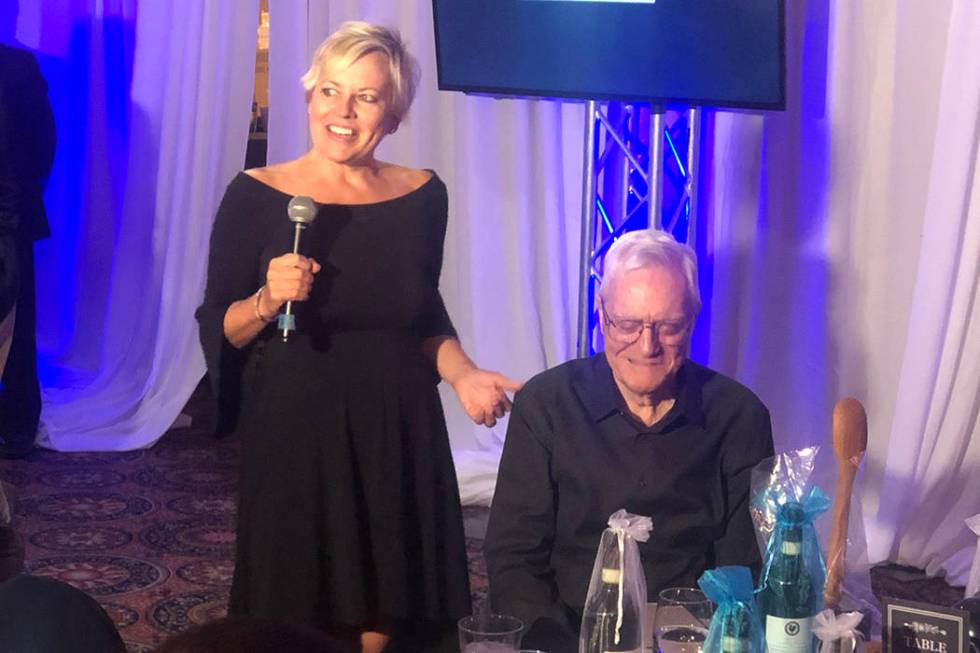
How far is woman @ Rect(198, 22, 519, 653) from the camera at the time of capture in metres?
2.13

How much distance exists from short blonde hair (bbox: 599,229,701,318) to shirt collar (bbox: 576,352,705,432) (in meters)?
0.12

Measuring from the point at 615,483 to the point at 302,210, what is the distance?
0.66 meters

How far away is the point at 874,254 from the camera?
3.93 m

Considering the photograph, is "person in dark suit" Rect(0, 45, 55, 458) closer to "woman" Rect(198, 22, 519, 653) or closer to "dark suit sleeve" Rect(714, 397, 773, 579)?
"woman" Rect(198, 22, 519, 653)

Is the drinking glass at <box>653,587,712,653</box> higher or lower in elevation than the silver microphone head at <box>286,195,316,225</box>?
lower

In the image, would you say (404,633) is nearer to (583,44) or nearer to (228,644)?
(228,644)

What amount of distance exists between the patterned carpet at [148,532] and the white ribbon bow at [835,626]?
1960 mm

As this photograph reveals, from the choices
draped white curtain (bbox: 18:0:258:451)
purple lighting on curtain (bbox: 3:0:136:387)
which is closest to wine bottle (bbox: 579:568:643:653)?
draped white curtain (bbox: 18:0:258:451)

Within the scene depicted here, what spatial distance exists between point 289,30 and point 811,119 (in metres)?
2.10

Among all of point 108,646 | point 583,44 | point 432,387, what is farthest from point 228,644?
point 583,44

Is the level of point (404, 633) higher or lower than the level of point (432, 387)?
lower

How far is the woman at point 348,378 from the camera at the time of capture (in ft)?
6.99

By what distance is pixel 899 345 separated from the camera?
3928 millimetres

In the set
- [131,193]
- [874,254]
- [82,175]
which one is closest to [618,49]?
[874,254]
